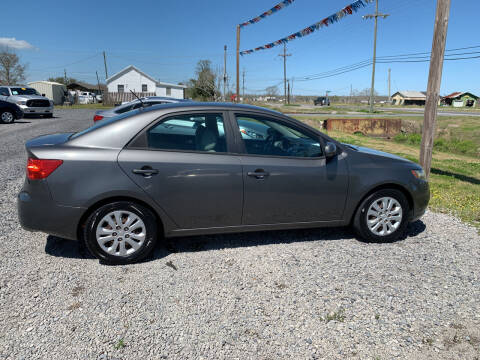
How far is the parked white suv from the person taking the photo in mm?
22781

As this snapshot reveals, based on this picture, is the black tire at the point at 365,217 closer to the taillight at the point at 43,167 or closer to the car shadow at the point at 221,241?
the car shadow at the point at 221,241

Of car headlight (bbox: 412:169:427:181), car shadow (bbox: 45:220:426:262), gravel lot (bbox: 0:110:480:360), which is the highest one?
car headlight (bbox: 412:169:427:181)

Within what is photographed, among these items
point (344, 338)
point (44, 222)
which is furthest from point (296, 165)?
point (44, 222)

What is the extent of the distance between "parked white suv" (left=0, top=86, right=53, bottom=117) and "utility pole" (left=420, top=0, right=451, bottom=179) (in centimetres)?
2343

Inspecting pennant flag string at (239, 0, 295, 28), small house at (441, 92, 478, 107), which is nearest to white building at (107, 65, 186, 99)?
pennant flag string at (239, 0, 295, 28)

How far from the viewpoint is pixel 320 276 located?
3.59m

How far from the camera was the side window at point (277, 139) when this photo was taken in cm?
405

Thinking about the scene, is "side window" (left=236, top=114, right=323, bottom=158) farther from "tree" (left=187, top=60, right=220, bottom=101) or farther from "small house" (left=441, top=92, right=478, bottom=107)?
"small house" (left=441, top=92, right=478, bottom=107)

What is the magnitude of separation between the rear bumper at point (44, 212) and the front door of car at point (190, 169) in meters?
0.69

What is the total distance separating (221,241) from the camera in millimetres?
4395

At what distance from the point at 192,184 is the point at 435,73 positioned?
17.3 feet

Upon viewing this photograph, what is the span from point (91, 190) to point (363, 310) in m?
2.68

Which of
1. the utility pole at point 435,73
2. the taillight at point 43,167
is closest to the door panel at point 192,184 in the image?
the taillight at point 43,167

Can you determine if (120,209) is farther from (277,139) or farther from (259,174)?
(277,139)
